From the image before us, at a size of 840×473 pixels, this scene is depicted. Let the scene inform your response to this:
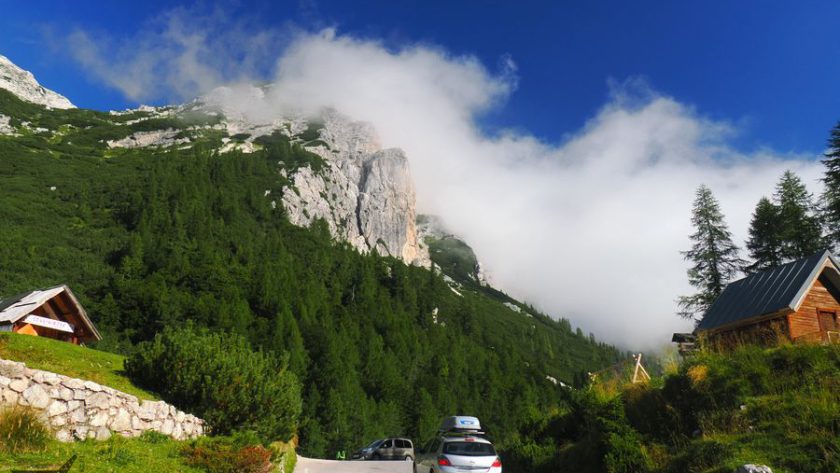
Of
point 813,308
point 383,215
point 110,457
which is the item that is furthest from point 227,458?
point 383,215

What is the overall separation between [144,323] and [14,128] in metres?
137

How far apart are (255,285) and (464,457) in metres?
76.1

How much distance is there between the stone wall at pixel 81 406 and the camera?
14.3 m

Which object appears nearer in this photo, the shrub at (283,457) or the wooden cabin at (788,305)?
the shrub at (283,457)

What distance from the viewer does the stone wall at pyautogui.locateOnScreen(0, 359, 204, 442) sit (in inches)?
565

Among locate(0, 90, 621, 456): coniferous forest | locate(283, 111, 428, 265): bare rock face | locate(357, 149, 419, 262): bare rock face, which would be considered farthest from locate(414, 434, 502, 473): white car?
locate(357, 149, 419, 262): bare rock face

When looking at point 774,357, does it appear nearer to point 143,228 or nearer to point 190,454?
point 190,454

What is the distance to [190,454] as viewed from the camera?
15641 mm

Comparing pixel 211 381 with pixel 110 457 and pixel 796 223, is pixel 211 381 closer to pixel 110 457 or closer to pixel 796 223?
pixel 110 457

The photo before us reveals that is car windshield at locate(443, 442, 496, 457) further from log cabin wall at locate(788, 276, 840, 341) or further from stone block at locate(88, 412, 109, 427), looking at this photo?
log cabin wall at locate(788, 276, 840, 341)

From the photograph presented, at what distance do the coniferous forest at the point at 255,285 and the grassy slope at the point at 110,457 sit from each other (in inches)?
368

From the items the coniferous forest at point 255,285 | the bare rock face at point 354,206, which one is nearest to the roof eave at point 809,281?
the coniferous forest at point 255,285

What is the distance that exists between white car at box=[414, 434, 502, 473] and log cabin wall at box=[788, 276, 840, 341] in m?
17.8

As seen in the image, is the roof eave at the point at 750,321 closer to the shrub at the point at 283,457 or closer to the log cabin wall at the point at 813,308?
the log cabin wall at the point at 813,308
